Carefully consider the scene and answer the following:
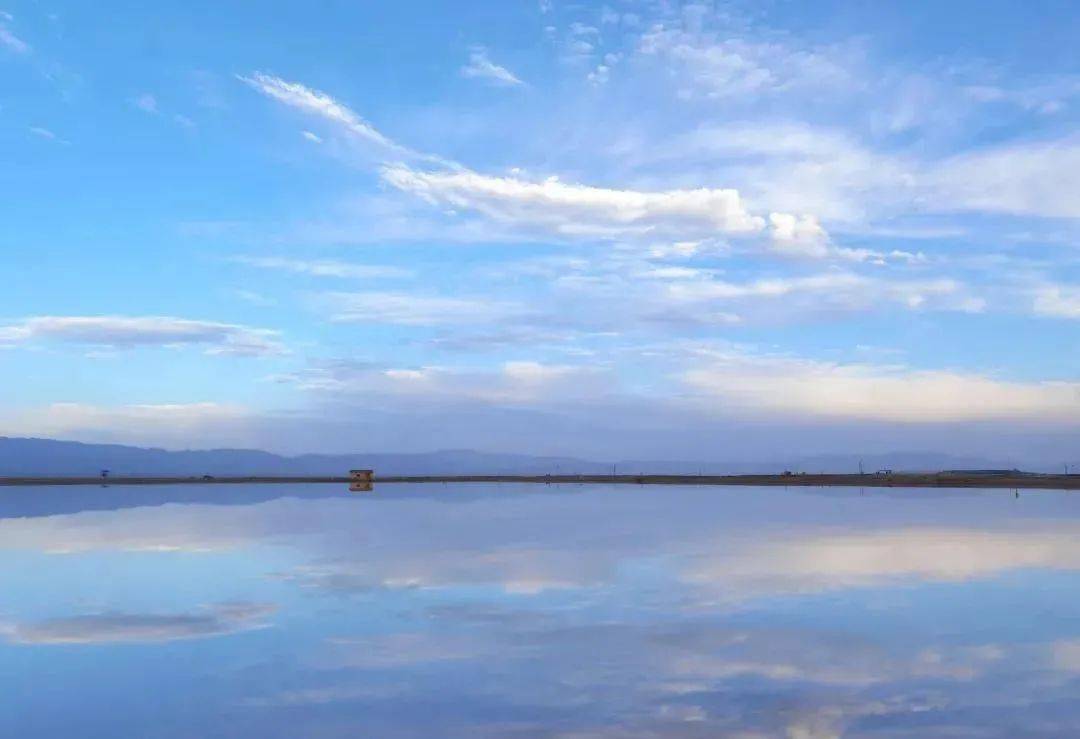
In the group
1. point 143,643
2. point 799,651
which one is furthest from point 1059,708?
point 143,643

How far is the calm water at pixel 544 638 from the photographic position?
13.2 meters

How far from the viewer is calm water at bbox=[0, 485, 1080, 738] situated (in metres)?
13.2

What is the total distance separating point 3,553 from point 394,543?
14.8 metres

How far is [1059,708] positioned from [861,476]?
153723 mm

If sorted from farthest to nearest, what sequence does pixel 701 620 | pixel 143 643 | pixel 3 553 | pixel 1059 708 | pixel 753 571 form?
pixel 3 553 < pixel 753 571 < pixel 701 620 < pixel 143 643 < pixel 1059 708

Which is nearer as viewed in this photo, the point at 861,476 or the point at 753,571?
the point at 753,571

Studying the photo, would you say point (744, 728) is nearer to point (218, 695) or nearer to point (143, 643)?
point (218, 695)

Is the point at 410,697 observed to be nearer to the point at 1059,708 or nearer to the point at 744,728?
the point at 744,728

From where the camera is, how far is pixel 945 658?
16406 millimetres

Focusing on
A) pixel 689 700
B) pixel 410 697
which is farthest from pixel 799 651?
pixel 410 697

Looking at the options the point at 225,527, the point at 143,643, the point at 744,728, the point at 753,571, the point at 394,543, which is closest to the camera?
the point at 744,728

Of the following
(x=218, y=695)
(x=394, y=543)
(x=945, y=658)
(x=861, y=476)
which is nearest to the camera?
(x=218, y=695)

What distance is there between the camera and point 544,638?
60.5ft

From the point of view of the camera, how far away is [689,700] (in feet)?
45.6
